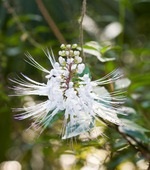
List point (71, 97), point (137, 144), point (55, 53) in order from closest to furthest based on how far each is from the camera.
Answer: point (71, 97) < point (137, 144) < point (55, 53)

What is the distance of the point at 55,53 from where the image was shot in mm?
2248

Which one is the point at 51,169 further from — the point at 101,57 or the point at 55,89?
the point at 55,89

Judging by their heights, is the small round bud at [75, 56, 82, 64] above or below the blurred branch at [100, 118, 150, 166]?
above

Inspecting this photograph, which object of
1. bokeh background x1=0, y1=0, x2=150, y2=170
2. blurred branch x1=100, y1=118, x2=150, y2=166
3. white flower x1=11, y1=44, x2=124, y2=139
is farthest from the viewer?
bokeh background x1=0, y1=0, x2=150, y2=170

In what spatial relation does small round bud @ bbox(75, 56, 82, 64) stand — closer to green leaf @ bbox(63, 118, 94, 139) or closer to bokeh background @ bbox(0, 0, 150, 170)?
green leaf @ bbox(63, 118, 94, 139)

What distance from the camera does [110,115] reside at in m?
1.16

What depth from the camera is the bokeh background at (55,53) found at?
157 cm

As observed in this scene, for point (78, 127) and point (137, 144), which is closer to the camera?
point (78, 127)

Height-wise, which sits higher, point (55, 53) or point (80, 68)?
point (55, 53)

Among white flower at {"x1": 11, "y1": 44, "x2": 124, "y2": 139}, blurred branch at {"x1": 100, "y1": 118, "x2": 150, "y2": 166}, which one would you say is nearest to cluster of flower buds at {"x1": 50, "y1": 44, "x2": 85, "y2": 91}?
white flower at {"x1": 11, "y1": 44, "x2": 124, "y2": 139}

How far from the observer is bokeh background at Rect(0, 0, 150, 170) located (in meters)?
1.57

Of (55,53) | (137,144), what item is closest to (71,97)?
(137,144)

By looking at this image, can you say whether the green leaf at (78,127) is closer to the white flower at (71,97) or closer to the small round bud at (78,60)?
the white flower at (71,97)

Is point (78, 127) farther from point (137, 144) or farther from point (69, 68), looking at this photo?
point (137, 144)
